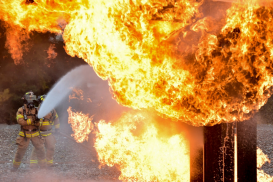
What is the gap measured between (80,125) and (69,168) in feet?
18.7

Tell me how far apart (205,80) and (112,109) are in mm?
6184

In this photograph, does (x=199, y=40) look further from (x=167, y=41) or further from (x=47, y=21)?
(x=47, y=21)

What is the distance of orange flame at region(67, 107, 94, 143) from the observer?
11137mm

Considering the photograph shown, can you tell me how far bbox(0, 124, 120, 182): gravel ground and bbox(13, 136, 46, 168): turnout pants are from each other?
0.27 metres

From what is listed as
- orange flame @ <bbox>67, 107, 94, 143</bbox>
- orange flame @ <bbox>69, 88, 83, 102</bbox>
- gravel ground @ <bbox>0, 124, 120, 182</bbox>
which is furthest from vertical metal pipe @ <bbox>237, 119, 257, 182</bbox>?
orange flame @ <bbox>69, 88, 83, 102</bbox>

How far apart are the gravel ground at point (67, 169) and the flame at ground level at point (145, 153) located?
0.38 meters

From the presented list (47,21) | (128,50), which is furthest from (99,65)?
(47,21)

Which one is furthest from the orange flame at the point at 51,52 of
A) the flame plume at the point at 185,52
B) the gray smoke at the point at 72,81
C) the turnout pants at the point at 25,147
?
the flame plume at the point at 185,52

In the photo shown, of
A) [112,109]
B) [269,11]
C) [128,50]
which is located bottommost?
[112,109]

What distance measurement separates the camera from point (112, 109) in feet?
31.0

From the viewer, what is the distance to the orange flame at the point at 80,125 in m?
11.1

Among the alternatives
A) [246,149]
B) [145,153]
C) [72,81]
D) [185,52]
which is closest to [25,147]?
[145,153]

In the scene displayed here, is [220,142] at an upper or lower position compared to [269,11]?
lower

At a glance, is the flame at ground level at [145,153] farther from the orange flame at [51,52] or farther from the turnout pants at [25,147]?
the orange flame at [51,52]
